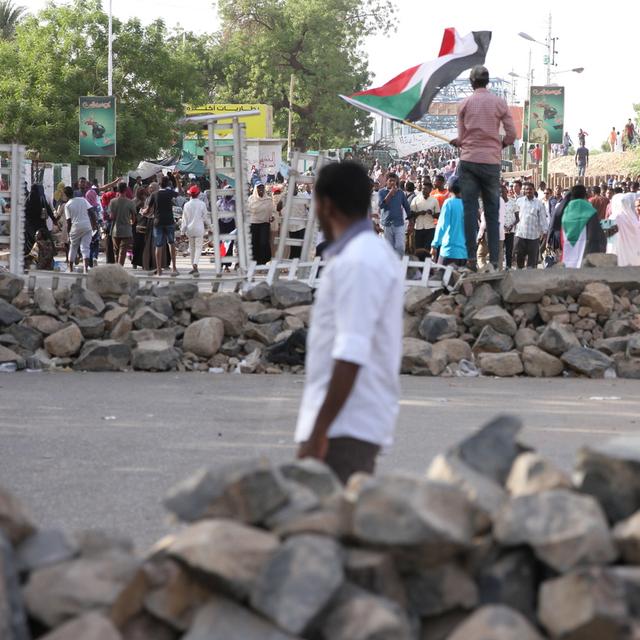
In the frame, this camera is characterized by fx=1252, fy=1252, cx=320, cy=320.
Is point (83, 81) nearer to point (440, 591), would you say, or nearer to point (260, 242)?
point (260, 242)

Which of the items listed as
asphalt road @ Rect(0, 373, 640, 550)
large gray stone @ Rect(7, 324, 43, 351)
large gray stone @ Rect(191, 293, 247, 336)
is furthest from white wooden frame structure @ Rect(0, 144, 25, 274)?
asphalt road @ Rect(0, 373, 640, 550)

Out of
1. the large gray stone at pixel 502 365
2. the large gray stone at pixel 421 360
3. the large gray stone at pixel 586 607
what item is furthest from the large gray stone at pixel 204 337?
the large gray stone at pixel 586 607

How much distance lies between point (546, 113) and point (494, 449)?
3876 centimetres

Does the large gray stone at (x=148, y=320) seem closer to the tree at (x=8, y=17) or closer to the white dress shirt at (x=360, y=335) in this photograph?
the white dress shirt at (x=360, y=335)

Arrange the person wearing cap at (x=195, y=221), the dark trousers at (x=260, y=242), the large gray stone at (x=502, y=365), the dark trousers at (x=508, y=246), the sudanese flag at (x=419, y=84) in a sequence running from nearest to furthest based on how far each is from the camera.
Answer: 1. the large gray stone at (x=502, y=365)
2. the sudanese flag at (x=419, y=84)
3. the dark trousers at (x=260, y=242)
4. the person wearing cap at (x=195, y=221)
5. the dark trousers at (x=508, y=246)

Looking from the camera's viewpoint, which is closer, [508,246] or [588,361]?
[588,361]

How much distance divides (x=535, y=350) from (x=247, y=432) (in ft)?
18.3

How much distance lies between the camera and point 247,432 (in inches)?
396

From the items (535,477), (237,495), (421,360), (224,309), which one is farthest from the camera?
(224,309)

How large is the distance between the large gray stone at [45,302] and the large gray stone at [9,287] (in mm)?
254

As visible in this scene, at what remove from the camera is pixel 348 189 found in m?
4.11

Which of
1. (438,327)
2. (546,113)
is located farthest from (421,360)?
(546,113)

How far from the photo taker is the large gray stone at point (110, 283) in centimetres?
1639

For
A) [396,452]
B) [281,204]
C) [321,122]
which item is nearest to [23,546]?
[396,452]
